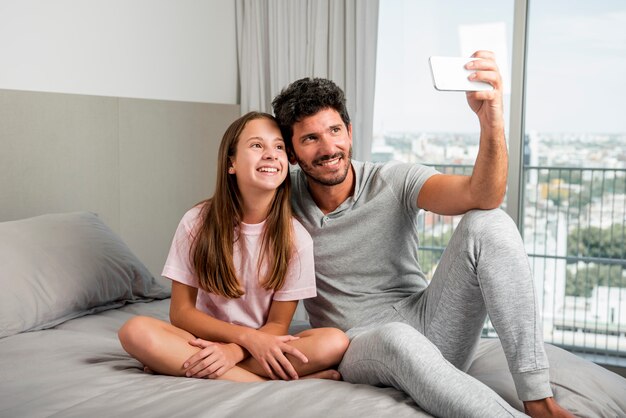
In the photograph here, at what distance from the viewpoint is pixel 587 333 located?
3.54 meters

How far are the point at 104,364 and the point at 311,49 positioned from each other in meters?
2.40

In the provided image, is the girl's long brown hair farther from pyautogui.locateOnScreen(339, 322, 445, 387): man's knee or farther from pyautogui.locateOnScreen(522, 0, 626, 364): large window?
pyautogui.locateOnScreen(522, 0, 626, 364): large window

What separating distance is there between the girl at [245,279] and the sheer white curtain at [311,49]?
5.56 feet

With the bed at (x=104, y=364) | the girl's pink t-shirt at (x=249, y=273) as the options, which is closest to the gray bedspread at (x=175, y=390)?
the bed at (x=104, y=364)

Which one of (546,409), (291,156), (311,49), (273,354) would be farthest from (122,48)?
(546,409)

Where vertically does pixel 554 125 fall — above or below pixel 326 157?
above

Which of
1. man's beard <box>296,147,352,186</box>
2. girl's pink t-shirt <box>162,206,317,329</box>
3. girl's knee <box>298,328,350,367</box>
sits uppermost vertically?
man's beard <box>296,147,352,186</box>

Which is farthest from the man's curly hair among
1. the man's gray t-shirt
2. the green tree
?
the green tree

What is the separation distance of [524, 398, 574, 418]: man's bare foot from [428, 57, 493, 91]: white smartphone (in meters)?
0.73

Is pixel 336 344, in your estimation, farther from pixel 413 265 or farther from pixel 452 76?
pixel 452 76

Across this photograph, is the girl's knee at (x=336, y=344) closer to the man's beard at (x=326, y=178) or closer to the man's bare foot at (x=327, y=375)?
the man's bare foot at (x=327, y=375)

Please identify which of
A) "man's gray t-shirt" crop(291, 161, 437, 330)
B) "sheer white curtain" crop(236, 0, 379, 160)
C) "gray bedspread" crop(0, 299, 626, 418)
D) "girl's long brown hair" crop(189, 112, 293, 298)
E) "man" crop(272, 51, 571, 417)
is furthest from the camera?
"sheer white curtain" crop(236, 0, 379, 160)

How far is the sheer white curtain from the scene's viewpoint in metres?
3.70

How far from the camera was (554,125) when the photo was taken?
135 inches
